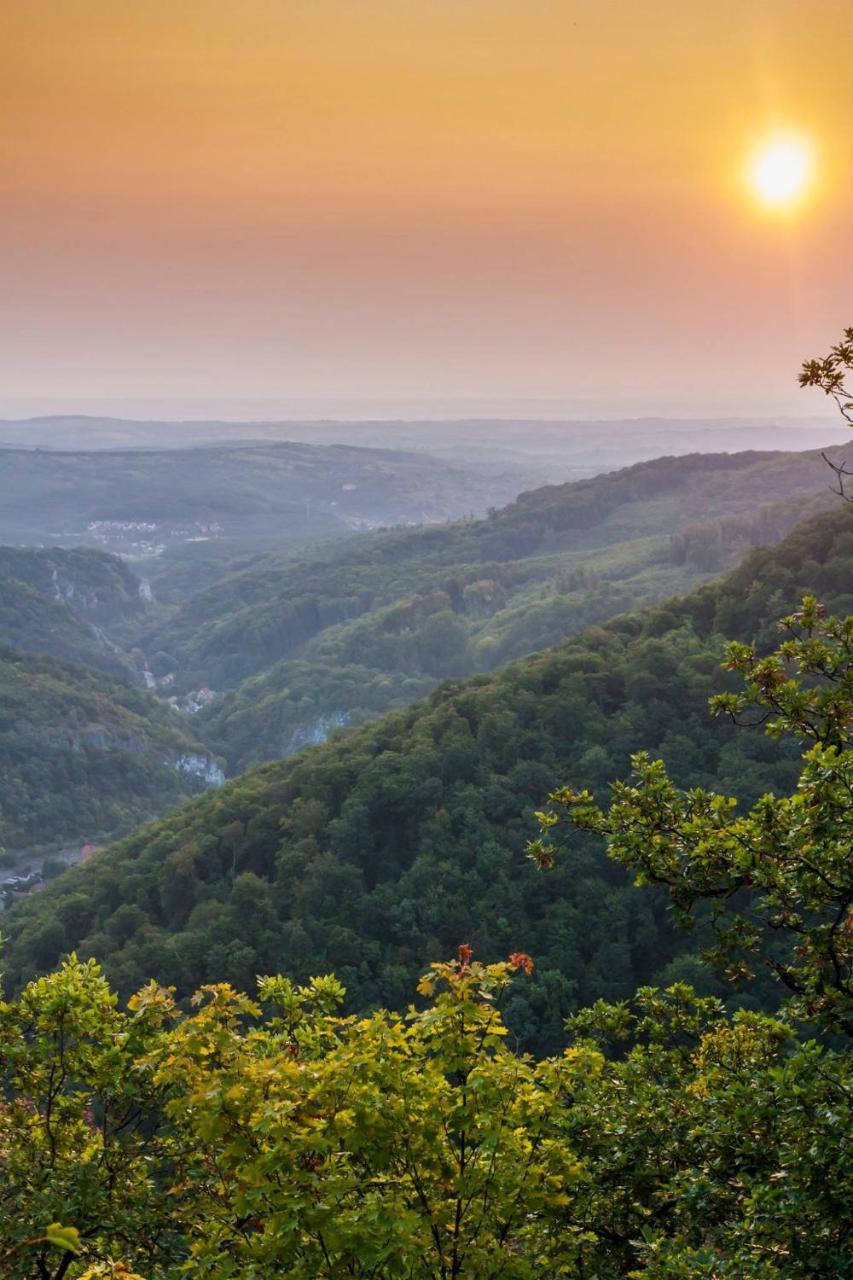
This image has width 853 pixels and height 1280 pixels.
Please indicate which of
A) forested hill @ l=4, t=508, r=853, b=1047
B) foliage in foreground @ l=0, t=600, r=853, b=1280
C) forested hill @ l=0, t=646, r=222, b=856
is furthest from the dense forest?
forested hill @ l=0, t=646, r=222, b=856

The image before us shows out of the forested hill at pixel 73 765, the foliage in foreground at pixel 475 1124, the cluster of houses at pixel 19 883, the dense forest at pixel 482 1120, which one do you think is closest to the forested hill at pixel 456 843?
the dense forest at pixel 482 1120

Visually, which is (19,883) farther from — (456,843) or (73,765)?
(456,843)

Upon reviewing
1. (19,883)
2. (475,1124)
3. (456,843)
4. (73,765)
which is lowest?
(19,883)

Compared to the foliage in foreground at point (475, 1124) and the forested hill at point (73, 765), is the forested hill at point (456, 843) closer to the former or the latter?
the foliage in foreground at point (475, 1124)

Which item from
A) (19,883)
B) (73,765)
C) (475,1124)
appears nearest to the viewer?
(475,1124)

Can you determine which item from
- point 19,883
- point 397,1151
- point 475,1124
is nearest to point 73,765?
point 19,883

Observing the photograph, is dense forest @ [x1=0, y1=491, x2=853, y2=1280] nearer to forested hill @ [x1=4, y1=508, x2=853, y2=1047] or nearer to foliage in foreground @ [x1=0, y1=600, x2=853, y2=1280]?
foliage in foreground @ [x1=0, y1=600, x2=853, y2=1280]

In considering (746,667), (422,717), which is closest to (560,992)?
(422,717)
